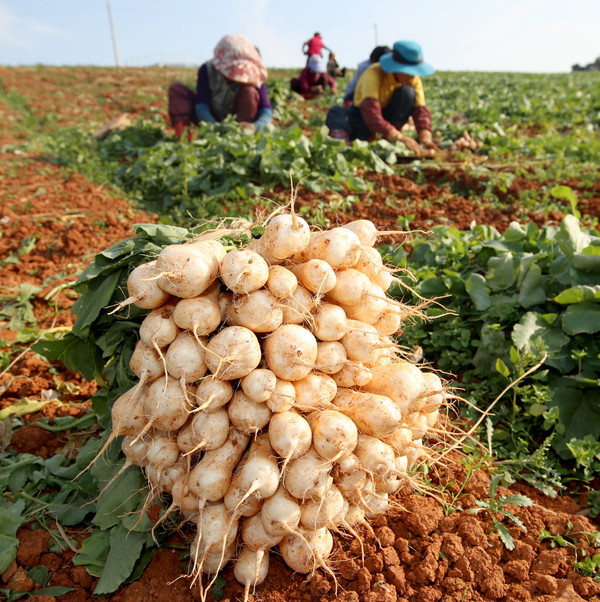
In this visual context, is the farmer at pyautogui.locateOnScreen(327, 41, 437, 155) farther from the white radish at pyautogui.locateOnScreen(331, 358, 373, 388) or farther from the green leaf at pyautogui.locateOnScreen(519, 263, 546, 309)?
the white radish at pyautogui.locateOnScreen(331, 358, 373, 388)

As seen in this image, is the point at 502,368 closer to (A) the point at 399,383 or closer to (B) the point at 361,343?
(A) the point at 399,383

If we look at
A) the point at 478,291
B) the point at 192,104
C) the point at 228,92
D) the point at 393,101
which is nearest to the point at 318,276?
the point at 478,291

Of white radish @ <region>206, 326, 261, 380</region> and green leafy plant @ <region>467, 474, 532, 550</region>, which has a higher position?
white radish @ <region>206, 326, 261, 380</region>

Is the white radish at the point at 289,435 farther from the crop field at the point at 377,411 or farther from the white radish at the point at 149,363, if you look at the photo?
the white radish at the point at 149,363

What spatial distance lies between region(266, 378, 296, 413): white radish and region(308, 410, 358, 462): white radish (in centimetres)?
13

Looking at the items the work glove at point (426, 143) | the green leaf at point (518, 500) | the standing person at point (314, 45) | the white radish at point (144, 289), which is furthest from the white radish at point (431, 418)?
the standing person at point (314, 45)

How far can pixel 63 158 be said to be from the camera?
9172 mm

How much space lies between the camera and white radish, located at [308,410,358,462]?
1.83 m

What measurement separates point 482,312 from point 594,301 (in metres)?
0.62

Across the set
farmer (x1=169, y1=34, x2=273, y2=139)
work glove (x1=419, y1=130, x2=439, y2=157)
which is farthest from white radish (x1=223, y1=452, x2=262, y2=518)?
farmer (x1=169, y1=34, x2=273, y2=139)

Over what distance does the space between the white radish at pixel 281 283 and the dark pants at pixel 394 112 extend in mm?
6575

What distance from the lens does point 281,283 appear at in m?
Result: 1.94

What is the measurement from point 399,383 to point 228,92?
8186 mm

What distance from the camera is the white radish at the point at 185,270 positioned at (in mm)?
1827
